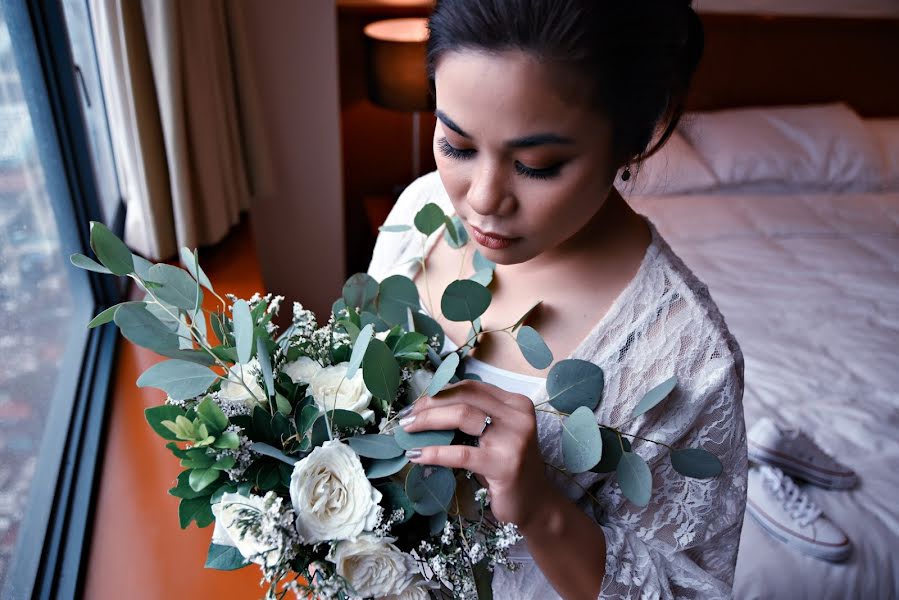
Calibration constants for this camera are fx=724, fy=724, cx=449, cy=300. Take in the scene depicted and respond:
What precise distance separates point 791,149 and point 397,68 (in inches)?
67.3

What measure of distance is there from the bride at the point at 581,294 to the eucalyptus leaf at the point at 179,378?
22cm

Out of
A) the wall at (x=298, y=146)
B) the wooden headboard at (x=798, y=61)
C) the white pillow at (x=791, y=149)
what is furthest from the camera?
the wooden headboard at (x=798, y=61)

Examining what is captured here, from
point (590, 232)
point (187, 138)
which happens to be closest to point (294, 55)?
point (187, 138)

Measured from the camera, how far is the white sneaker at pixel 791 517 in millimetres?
1606

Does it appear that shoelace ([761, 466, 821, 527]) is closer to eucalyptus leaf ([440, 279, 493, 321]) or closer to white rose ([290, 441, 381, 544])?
eucalyptus leaf ([440, 279, 493, 321])

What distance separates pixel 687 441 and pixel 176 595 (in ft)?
2.48

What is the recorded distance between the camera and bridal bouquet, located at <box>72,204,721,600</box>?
2.35 ft

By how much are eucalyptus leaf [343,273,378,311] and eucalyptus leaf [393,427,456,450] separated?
260 millimetres

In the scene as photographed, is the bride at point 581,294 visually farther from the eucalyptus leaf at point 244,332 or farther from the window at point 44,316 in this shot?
the window at point 44,316

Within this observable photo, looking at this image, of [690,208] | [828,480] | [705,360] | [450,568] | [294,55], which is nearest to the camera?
[450,568]

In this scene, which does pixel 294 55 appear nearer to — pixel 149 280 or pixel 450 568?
pixel 149 280

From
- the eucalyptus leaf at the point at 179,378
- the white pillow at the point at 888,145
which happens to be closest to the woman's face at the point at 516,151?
the eucalyptus leaf at the point at 179,378

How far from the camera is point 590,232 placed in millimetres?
1009

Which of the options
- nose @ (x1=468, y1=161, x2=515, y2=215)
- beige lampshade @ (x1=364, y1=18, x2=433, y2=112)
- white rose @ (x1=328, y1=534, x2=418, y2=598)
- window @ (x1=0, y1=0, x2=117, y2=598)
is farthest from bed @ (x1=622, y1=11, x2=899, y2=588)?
window @ (x1=0, y1=0, x2=117, y2=598)
